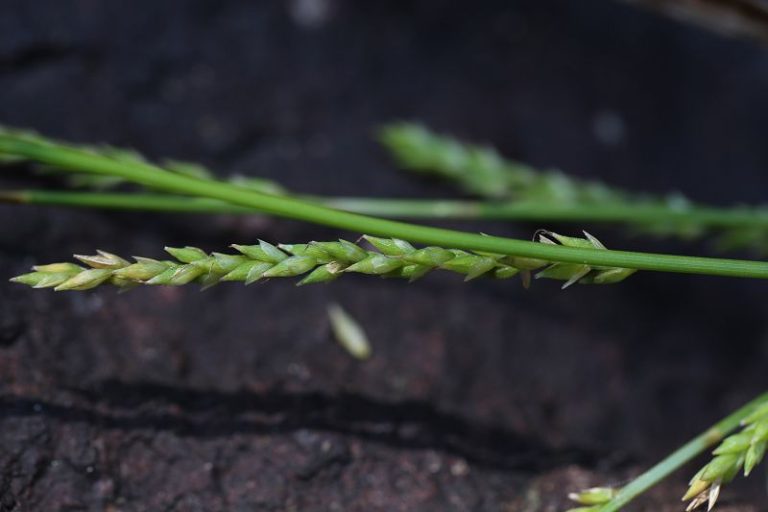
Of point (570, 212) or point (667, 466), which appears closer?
point (667, 466)

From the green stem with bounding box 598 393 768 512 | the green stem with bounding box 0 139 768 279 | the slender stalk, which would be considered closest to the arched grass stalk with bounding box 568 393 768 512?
the green stem with bounding box 598 393 768 512

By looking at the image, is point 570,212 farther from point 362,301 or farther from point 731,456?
point 731,456

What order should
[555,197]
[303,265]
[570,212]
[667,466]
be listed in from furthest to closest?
1. [555,197]
2. [570,212]
3. [667,466]
4. [303,265]

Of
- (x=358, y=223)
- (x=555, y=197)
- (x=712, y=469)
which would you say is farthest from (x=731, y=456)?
(x=555, y=197)

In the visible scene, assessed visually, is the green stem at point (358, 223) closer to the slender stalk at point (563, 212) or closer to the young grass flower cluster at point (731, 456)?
the young grass flower cluster at point (731, 456)

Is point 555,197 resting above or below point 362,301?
above

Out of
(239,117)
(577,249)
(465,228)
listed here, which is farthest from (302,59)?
(577,249)

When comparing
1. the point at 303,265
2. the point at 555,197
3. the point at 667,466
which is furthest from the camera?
the point at 555,197
